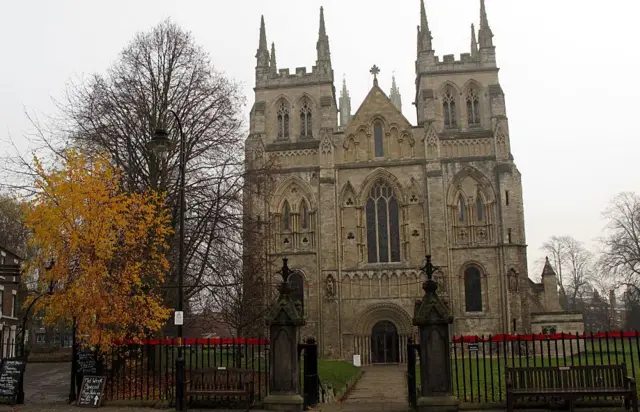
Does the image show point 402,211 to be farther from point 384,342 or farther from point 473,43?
point 473,43

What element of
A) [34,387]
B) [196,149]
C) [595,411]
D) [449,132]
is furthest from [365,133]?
[595,411]

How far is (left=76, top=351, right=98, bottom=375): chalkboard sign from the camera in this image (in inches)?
589

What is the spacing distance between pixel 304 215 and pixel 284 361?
26115 millimetres

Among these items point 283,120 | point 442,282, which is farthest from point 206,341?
point 283,120

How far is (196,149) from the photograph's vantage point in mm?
22094

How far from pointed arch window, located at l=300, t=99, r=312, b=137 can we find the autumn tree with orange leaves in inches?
1006

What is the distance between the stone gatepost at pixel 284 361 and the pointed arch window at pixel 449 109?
93.8ft

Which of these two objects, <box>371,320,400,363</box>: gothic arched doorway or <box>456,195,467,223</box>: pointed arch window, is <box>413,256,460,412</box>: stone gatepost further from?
<box>456,195,467,223</box>: pointed arch window

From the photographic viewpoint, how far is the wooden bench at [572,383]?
11.6 metres

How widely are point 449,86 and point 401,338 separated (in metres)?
16.4

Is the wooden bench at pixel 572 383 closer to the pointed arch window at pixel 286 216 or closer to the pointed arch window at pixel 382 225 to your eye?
the pointed arch window at pixel 382 225

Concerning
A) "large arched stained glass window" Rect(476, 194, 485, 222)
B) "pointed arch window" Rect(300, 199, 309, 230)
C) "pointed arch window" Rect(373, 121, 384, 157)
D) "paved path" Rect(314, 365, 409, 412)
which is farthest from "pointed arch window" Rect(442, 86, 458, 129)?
"paved path" Rect(314, 365, 409, 412)

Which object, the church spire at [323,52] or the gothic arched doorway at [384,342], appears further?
the church spire at [323,52]

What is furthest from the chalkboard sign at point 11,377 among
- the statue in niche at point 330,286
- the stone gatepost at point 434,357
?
the statue in niche at point 330,286
